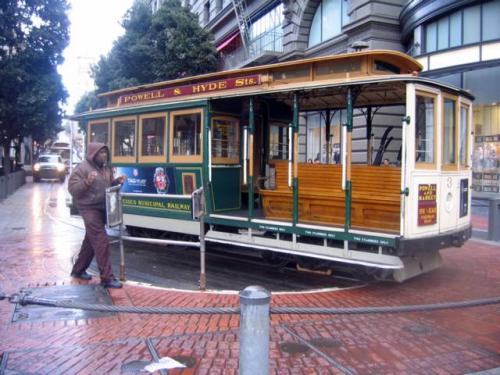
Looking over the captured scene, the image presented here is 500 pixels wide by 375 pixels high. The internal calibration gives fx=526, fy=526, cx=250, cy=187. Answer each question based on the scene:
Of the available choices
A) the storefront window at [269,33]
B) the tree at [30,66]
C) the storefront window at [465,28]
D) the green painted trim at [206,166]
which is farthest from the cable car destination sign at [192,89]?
the tree at [30,66]

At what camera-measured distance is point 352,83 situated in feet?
23.0

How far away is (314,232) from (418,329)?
89.2 inches

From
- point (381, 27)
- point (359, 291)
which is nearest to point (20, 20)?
point (381, 27)

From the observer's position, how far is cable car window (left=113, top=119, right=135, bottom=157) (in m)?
10.4

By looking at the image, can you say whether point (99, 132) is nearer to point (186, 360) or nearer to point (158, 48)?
point (186, 360)

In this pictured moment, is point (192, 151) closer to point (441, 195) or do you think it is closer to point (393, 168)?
point (393, 168)

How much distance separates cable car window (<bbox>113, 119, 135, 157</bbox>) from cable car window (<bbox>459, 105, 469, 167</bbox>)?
5994 mm

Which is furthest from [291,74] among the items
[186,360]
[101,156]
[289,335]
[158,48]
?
[158,48]

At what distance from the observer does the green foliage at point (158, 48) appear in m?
23.7

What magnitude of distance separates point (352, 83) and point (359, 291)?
2817mm

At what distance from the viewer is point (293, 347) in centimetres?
503

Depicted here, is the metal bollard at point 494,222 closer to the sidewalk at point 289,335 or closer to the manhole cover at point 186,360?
the sidewalk at point 289,335

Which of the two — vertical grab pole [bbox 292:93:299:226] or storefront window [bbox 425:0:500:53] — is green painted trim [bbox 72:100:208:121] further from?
storefront window [bbox 425:0:500:53]

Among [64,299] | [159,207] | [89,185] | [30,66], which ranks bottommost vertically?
[64,299]
